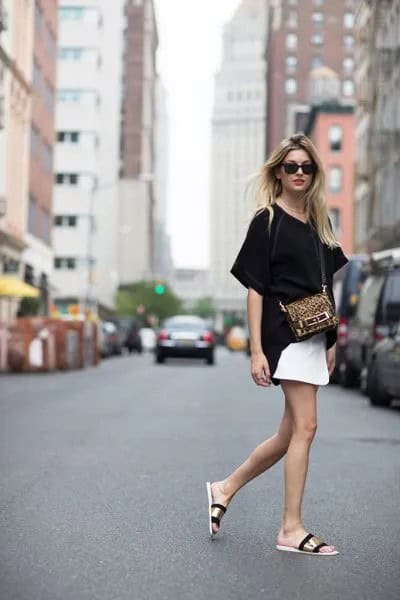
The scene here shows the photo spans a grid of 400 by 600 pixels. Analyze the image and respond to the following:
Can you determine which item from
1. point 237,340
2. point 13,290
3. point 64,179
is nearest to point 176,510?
point 13,290

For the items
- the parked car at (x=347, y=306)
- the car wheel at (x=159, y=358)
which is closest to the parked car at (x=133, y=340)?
the car wheel at (x=159, y=358)

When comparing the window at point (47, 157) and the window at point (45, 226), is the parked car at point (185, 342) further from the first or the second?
the window at point (47, 157)

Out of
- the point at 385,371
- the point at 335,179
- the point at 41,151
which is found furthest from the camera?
the point at 335,179

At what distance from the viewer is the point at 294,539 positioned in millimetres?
5219

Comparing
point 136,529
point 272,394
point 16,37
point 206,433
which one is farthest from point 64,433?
point 16,37

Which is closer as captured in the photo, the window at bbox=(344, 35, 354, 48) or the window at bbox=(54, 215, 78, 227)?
the window at bbox=(54, 215, 78, 227)

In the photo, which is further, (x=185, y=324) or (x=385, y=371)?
(x=185, y=324)

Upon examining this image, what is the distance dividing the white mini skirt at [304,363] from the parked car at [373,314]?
34.2 feet

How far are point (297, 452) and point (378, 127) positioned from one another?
46688 millimetres

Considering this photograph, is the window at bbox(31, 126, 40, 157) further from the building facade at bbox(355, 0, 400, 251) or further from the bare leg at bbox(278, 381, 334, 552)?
the bare leg at bbox(278, 381, 334, 552)

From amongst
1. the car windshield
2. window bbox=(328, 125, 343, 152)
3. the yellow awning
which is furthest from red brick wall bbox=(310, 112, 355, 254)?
the yellow awning

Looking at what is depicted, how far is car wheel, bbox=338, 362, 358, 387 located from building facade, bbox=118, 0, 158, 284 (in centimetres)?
11080

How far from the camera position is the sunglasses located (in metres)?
5.38

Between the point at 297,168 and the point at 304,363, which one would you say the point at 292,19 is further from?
the point at 304,363
